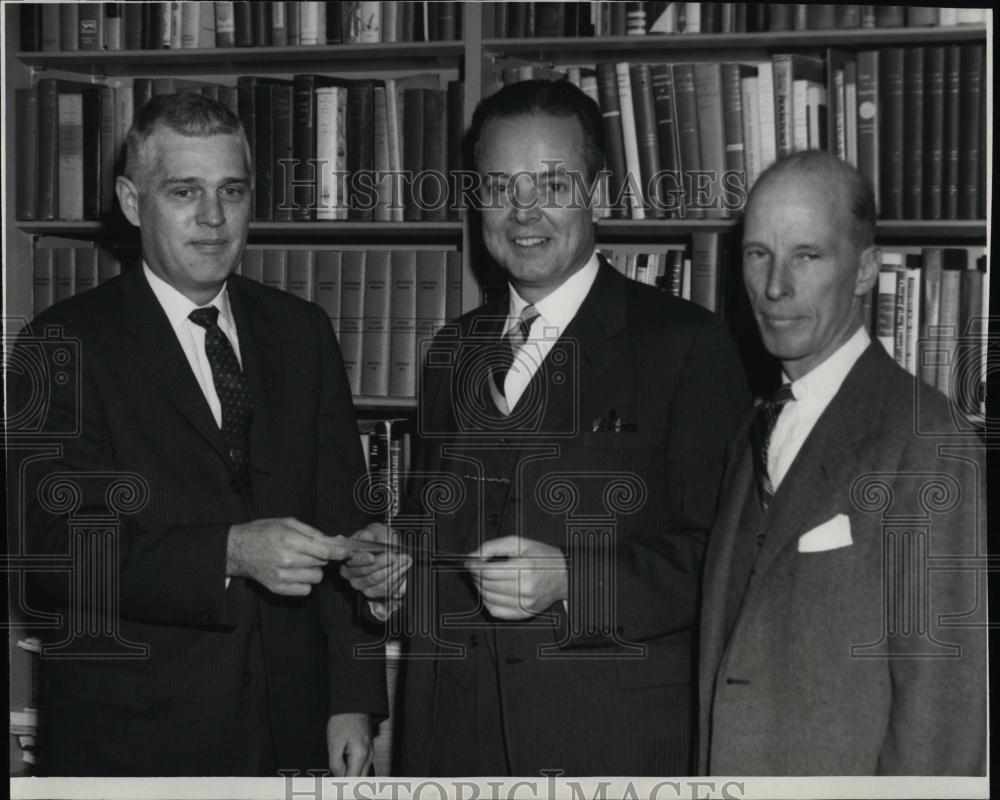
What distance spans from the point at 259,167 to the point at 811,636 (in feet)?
5.45

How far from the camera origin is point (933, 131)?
2305mm

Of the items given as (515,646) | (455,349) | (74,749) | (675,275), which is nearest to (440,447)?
(455,349)

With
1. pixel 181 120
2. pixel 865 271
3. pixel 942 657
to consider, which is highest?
pixel 181 120

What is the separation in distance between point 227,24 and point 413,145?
0.56 m

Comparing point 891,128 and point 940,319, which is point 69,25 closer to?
point 891,128

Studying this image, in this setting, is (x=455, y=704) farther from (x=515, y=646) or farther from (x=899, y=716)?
(x=899, y=716)

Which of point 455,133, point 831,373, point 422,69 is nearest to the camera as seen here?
point 831,373

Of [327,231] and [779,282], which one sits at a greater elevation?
[327,231]

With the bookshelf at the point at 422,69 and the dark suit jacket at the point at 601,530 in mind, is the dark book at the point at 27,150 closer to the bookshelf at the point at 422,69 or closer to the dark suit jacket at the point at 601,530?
the bookshelf at the point at 422,69

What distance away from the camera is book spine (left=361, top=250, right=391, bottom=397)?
2.65 meters

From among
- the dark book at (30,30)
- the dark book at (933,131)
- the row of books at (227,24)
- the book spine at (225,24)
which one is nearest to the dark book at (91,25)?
the row of books at (227,24)

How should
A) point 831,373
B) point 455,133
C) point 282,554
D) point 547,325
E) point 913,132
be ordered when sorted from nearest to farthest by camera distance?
1. point 831,373
2. point 282,554
3. point 547,325
4. point 913,132
5. point 455,133

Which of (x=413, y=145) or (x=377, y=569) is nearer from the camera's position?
(x=377, y=569)

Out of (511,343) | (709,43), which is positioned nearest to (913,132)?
(709,43)
